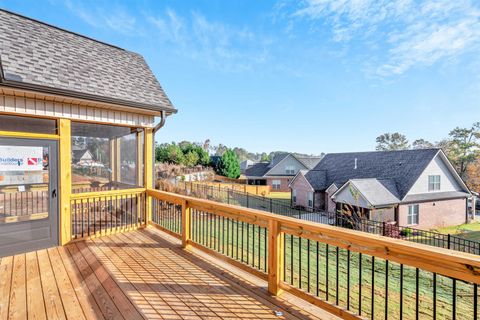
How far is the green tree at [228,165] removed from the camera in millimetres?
29812

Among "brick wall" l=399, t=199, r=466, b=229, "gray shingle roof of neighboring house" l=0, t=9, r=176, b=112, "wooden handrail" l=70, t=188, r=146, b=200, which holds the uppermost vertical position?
"gray shingle roof of neighboring house" l=0, t=9, r=176, b=112

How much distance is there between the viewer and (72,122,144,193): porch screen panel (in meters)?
4.62

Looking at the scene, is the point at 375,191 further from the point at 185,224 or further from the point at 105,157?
the point at 105,157

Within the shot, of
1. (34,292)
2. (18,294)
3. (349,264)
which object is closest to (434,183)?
(349,264)

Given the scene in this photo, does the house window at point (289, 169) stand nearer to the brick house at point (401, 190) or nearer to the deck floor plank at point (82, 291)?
the brick house at point (401, 190)

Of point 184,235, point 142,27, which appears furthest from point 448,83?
point 184,235

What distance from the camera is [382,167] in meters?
17.9

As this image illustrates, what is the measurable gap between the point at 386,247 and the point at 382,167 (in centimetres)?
1867

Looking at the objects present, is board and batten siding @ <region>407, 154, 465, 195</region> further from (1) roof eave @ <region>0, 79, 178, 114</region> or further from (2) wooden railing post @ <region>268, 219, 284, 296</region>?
(1) roof eave @ <region>0, 79, 178, 114</region>

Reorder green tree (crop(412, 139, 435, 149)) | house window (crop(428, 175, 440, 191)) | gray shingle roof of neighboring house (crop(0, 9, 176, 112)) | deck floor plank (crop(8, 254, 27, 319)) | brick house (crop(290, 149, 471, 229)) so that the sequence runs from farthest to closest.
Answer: green tree (crop(412, 139, 435, 149))
house window (crop(428, 175, 440, 191))
brick house (crop(290, 149, 471, 229))
gray shingle roof of neighboring house (crop(0, 9, 176, 112))
deck floor plank (crop(8, 254, 27, 319))

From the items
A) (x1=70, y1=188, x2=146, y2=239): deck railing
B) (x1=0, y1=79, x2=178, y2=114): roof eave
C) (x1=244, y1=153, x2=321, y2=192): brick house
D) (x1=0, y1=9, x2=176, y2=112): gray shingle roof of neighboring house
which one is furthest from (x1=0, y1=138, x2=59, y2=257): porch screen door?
(x1=244, y1=153, x2=321, y2=192): brick house

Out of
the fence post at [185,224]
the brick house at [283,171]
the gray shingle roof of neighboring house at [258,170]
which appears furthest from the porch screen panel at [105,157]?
the gray shingle roof of neighboring house at [258,170]

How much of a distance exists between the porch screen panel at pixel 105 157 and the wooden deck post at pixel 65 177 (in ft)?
0.38

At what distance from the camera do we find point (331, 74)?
15.8 metres
